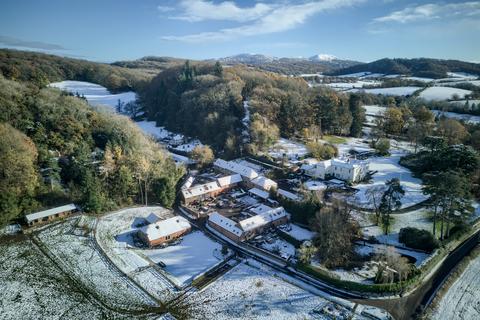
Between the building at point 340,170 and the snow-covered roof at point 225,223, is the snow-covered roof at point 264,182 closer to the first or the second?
the building at point 340,170

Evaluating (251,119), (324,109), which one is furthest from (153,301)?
(324,109)

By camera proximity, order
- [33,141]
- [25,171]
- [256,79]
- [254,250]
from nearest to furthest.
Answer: [254,250]
[25,171]
[33,141]
[256,79]

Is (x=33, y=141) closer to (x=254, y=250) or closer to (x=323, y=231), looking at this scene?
(x=254, y=250)

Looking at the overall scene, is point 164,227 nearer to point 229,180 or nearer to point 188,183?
point 188,183

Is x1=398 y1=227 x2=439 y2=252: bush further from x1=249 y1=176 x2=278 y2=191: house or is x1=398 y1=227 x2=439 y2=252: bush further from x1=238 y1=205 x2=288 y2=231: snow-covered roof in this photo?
x1=249 y1=176 x2=278 y2=191: house

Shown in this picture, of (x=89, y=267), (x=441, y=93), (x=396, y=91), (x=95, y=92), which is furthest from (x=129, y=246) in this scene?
(x=396, y=91)

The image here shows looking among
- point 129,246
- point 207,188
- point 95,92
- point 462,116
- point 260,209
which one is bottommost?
point 129,246

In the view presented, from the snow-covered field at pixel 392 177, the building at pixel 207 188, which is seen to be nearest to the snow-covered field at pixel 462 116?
the snow-covered field at pixel 392 177
